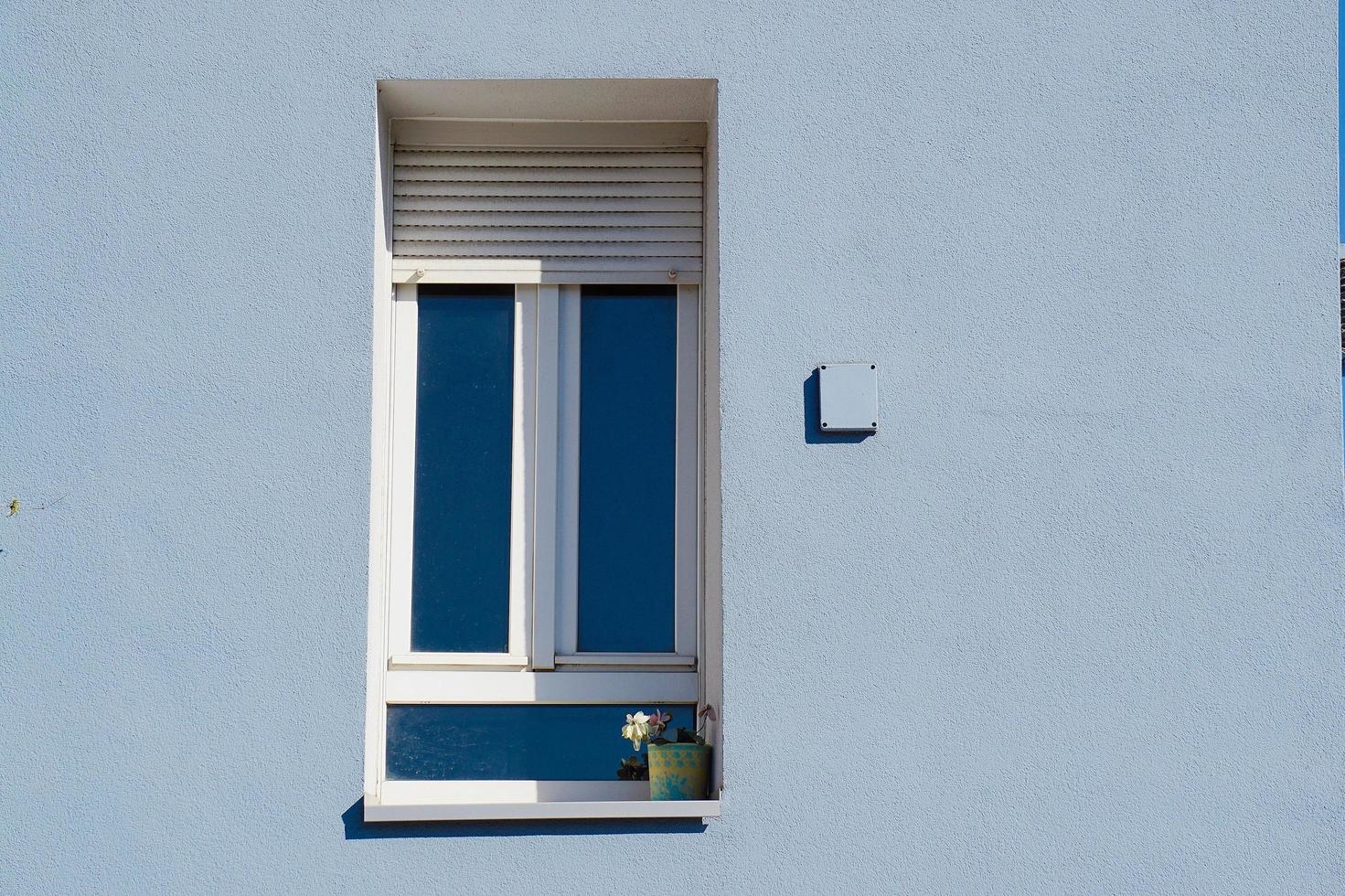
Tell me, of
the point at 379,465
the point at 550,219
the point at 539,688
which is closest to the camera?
the point at 379,465

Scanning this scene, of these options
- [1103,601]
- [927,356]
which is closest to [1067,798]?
[1103,601]

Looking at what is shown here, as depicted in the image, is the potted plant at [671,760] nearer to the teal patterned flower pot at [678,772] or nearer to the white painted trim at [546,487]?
the teal patterned flower pot at [678,772]

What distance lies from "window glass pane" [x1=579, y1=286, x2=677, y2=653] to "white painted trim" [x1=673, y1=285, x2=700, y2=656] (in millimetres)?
28

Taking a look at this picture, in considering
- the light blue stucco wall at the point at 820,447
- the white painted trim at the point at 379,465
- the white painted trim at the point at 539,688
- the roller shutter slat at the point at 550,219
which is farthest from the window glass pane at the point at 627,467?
the white painted trim at the point at 379,465

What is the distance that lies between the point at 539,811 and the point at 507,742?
0.47m

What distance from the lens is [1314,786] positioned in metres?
3.71

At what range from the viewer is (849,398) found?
374 cm

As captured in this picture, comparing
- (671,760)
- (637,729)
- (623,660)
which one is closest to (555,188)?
(623,660)

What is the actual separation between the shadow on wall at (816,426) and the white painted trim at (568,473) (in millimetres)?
815

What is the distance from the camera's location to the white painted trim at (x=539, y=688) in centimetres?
404

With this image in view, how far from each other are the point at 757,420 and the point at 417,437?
1.14 metres

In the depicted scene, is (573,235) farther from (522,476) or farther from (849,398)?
(849,398)

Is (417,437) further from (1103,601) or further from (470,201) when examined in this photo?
(1103,601)

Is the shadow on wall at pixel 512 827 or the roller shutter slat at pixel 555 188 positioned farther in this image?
the roller shutter slat at pixel 555 188
